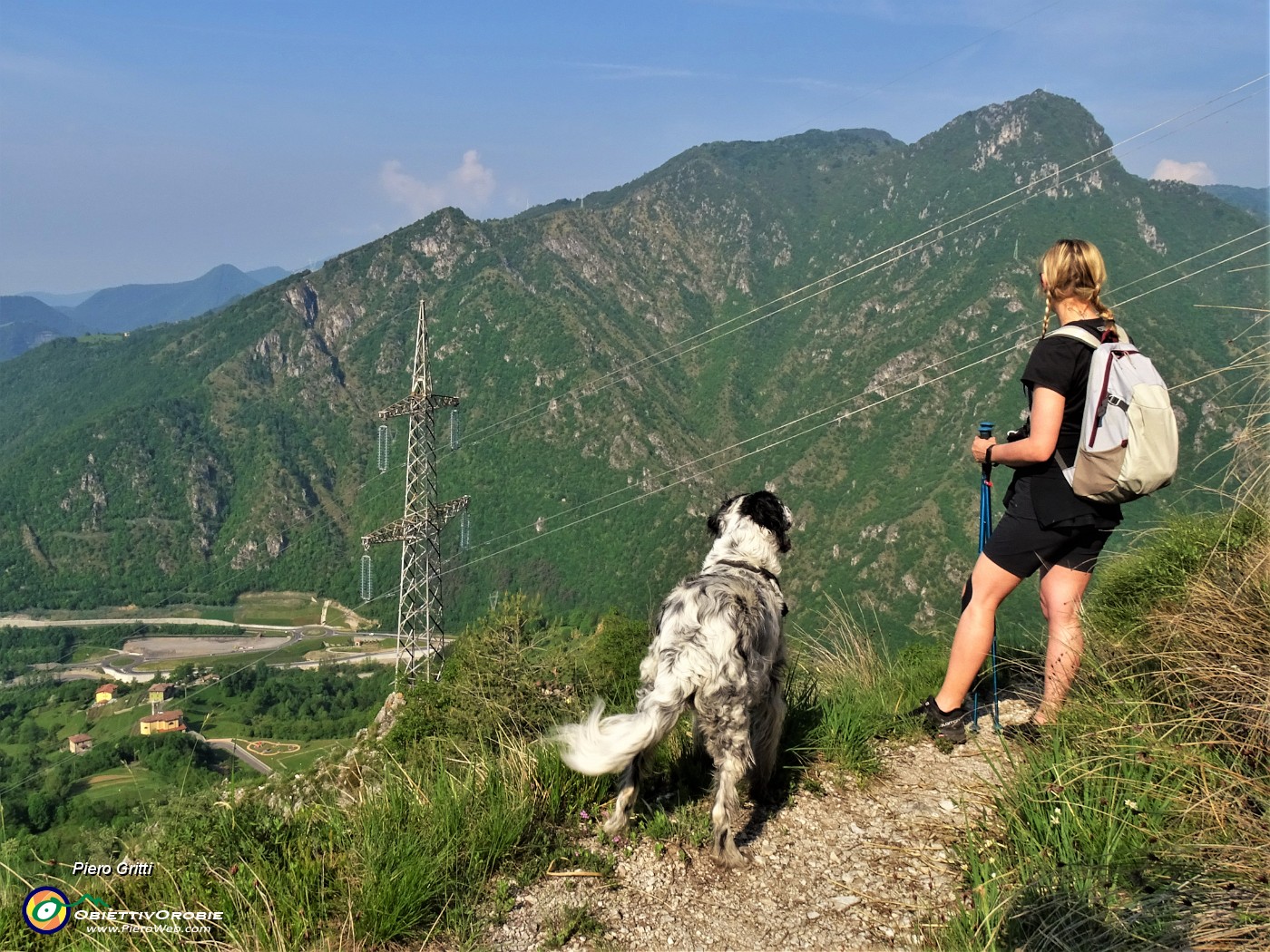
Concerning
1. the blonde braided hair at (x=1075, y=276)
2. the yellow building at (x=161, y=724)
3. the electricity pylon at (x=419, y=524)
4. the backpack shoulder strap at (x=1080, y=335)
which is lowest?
the yellow building at (x=161, y=724)

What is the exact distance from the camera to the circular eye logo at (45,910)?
3064 mm

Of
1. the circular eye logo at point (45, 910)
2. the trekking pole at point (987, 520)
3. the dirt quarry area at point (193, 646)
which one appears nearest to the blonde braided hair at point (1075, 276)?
the trekking pole at point (987, 520)

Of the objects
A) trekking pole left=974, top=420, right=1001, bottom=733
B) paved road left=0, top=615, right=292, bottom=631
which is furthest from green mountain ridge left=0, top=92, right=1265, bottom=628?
trekking pole left=974, top=420, right=1001, bottom=733

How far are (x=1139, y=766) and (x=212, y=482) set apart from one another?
17767cm

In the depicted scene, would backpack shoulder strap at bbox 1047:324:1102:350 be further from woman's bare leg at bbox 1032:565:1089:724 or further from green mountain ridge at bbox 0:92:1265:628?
green mountain ridge at bbox 0:92:1265:628

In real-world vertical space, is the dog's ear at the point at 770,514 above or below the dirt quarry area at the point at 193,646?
above

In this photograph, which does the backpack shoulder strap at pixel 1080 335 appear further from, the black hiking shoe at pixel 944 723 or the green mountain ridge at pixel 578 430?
the green mountain ridge at pixel 578 430

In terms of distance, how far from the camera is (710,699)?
367 centimetres

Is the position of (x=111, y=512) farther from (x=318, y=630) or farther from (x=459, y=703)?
(x=459, y=703)

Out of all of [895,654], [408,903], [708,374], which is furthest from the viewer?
[708,374]

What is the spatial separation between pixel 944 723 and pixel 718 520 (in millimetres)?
1850

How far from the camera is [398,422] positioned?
164000 mm

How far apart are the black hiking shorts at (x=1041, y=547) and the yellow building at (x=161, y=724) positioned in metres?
41.3

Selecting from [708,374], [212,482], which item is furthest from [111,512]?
[708,374]
